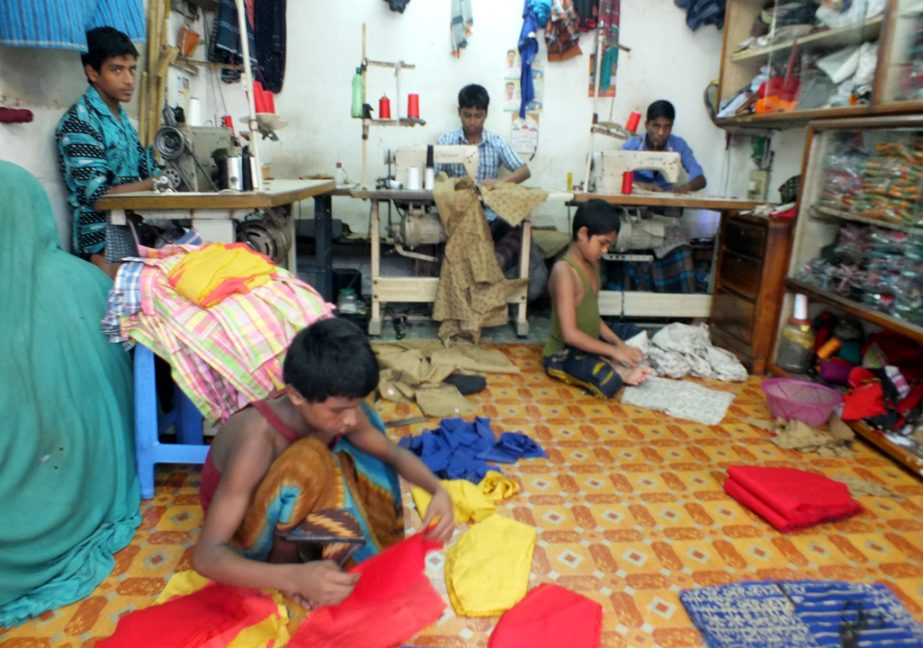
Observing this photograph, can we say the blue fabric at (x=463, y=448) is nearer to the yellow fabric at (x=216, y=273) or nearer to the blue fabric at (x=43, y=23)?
the yellow fabric at (x=216, y=273)

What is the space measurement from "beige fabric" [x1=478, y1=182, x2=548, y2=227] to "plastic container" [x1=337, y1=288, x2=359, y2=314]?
124 centimetres

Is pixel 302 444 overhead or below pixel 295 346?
below

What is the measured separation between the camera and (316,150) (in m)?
5.56

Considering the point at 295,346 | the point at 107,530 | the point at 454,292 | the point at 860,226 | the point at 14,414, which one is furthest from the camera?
the point at 454,292

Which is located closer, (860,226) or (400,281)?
(860,226)

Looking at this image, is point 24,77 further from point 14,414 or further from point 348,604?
point 348,604

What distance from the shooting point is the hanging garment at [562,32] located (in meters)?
5.19

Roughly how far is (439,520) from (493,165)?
4.07 m

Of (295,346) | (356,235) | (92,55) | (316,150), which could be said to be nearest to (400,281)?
(356,235)

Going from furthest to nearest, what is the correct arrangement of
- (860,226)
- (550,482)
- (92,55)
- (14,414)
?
(860,226) → (92,55) → (550,482) → (14,414)

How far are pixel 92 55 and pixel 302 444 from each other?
7.44 ft

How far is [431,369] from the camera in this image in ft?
11.9

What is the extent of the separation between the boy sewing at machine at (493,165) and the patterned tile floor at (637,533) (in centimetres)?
175

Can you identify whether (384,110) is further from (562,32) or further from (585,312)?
(585,312)
